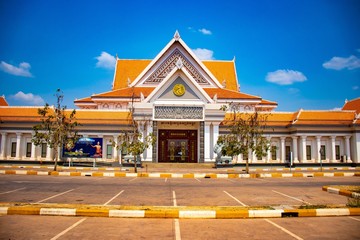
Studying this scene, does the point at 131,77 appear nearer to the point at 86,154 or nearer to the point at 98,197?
the point at 86,154

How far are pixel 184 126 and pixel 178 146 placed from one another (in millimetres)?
2146

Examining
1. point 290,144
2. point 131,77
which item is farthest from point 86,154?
point 290,144

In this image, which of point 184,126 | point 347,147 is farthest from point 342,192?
point 347,147

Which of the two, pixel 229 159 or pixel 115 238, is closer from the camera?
pixel 115 238

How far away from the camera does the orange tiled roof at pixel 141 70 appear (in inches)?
1700

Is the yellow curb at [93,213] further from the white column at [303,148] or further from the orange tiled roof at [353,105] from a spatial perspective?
the orange tiled roof at [353,105]

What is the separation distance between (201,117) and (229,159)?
4.82m

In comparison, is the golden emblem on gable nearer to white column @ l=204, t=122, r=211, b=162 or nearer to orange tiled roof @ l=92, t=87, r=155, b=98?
white column @ l=204, t=122, r=211, b=162

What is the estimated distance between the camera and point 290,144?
34656 mm

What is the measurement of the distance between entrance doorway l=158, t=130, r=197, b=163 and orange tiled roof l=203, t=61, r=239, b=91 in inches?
543

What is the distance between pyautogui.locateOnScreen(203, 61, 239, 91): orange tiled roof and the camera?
43.6 meters

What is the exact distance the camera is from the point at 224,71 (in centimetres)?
4509

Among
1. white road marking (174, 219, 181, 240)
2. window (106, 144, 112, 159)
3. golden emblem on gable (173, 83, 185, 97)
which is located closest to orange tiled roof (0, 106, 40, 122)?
window (106, 144, 112, 159)

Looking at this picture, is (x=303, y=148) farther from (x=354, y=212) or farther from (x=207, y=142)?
(x=354, y=212)
